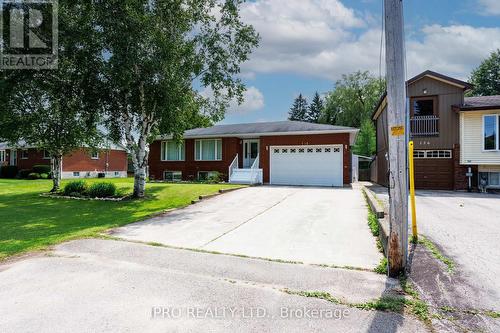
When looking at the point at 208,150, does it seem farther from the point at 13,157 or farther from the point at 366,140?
the point at 13,157

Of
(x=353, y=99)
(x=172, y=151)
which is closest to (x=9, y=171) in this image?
(x=172, y=151)

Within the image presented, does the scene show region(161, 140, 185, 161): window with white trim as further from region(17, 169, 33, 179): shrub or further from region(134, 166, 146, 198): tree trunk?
region(17, 169, 33, 179): shrub

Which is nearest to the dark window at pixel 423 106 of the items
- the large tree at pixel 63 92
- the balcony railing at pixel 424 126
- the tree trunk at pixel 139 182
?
the balcony railing at pixel 424 126

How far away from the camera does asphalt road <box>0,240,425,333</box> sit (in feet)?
10.6

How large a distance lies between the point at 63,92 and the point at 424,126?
1900cm

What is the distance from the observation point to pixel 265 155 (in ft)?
68.7

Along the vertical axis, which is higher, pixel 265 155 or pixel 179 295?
pixel 265 155

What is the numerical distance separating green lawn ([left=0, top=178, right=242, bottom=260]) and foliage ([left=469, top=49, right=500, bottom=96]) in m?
44.6

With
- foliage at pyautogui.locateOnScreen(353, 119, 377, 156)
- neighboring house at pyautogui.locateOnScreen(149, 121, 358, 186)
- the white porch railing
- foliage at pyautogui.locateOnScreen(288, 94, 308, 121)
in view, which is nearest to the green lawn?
the white porch railing

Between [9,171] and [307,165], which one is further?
[9,171]

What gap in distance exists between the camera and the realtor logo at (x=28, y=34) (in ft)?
40.2

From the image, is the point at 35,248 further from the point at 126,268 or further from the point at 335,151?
the point at 335,151

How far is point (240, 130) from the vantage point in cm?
2209

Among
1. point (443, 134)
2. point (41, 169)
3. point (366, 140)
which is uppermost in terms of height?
point (366, 140)
